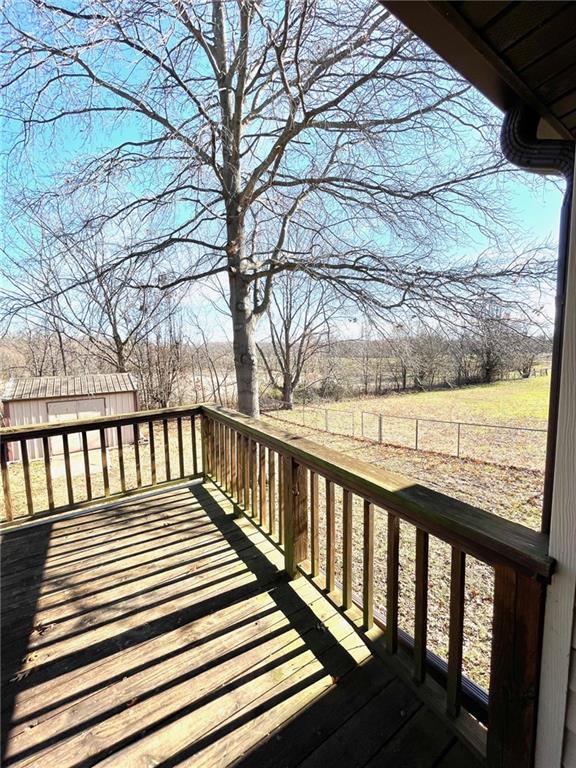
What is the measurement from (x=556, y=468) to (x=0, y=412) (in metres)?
11.9

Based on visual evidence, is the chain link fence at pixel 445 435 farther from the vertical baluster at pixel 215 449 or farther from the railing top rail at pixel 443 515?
the railing top rail at pixel 443 515

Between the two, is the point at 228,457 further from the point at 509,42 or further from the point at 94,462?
the point at 94,462

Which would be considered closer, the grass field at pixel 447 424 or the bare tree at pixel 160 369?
the grass field at pixel 447 424

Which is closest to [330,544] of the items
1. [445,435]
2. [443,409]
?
[445,435]

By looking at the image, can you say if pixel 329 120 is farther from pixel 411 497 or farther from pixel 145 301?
pixel 411 497

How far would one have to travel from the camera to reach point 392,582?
161 centimetres

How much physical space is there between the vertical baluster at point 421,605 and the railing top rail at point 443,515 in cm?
13

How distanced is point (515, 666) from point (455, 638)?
263 mm

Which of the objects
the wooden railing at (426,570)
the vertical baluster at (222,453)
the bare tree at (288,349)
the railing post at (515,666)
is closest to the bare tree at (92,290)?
the wooden railing at (426,570)

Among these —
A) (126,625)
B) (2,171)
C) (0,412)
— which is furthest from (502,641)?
(0,412)

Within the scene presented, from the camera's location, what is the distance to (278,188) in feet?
15.9

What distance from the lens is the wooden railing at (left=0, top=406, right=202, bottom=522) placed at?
3.10m

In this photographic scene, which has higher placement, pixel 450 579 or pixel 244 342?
pixel 244 342

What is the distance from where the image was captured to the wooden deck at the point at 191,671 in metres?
1.35
